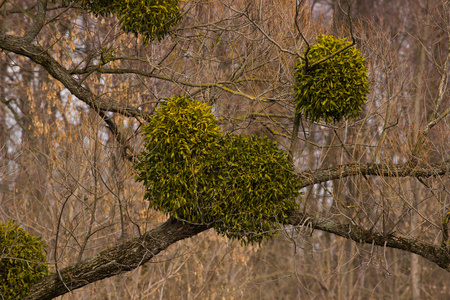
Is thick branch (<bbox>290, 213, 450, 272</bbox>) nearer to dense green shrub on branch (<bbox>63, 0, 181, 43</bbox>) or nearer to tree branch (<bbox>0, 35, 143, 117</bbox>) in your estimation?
tree branch (<bbox>0, 35, 143, 117</bbox>)

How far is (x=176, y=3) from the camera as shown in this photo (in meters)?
5.87

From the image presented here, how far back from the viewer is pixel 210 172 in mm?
5129

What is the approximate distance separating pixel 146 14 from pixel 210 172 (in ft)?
6.62

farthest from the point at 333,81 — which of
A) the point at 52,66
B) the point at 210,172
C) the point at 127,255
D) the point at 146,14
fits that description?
the point at 52,66

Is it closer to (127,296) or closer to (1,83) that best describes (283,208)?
(127,296)

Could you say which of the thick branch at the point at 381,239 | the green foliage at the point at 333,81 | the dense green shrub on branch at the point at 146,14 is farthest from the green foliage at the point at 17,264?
the green foliage at the point at 333,81

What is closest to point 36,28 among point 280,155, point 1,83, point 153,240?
point 153,240

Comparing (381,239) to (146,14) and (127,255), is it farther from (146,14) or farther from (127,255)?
(146,14)

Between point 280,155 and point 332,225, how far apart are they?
927 millimetres

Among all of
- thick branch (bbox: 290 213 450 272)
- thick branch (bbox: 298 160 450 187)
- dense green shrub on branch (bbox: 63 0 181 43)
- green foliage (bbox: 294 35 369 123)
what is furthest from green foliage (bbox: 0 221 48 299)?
green foliage (bbox: 294 35 369 123)

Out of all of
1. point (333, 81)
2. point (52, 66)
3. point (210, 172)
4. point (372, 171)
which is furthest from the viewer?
point (52, 66)

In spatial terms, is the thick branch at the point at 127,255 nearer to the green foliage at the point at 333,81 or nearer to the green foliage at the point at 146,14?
the green foliage at the point at 333,81

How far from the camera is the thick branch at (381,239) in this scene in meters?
4.94

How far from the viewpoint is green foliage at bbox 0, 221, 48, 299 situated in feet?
18.4
